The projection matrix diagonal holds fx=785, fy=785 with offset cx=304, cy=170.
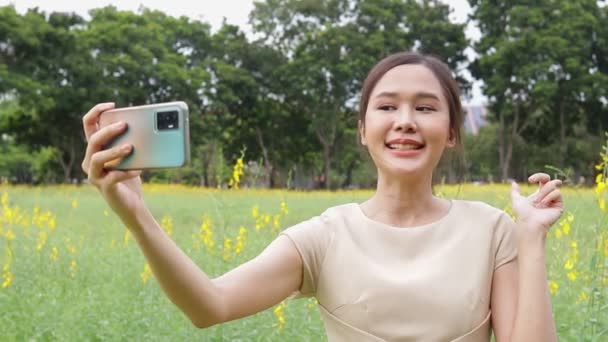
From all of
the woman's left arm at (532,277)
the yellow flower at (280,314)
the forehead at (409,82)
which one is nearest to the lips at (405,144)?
the forehead at (409,82)

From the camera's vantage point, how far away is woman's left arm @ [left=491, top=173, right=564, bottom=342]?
1.44 metres

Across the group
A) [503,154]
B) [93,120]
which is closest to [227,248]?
[93,120]

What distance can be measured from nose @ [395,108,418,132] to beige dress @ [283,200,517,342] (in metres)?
0.20

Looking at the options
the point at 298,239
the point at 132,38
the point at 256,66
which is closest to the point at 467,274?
the point at 298,239

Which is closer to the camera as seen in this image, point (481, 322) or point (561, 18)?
point (481, 322)

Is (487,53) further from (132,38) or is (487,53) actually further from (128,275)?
(128,275)

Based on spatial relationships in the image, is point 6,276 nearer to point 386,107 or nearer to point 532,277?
point 386,107

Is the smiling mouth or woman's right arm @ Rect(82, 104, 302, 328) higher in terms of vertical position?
the smiling mouth

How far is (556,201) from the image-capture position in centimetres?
148

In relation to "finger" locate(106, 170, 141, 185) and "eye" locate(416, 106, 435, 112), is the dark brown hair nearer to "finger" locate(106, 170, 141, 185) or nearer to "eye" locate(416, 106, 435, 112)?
"eye" locate(416, 106, 435, 112)

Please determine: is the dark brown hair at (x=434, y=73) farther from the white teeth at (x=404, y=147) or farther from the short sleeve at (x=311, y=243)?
the short sleeve at (x=311, y=243)

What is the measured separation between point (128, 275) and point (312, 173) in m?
36.2

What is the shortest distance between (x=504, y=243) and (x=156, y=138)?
75cm

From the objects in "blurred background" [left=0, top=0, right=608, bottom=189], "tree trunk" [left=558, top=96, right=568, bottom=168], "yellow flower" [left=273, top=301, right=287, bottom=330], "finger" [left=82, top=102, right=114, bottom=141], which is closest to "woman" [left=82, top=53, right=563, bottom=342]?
"finger" [left=82, top=102, right=114, bottom=141]
